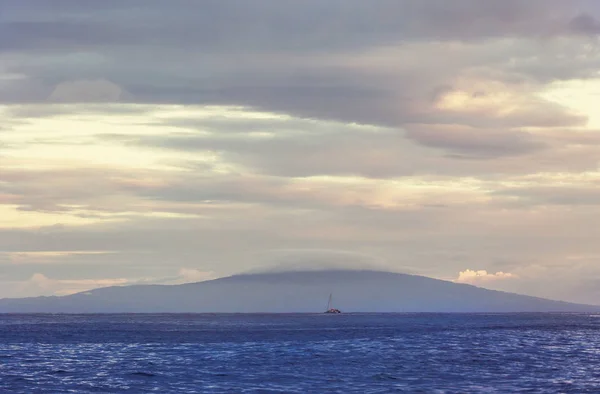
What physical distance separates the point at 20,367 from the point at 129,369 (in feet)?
39.4

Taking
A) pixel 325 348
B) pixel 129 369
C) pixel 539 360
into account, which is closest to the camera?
pixel 129 369

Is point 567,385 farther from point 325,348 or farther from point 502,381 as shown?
point 325,348

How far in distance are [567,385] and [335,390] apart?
19.4 m

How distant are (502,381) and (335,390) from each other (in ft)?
50.8

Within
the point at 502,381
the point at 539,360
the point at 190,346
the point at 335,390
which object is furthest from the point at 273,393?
the point at 190,346

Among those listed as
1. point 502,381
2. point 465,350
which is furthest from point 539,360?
point 502,381

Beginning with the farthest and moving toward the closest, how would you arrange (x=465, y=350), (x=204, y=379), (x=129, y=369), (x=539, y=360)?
(x=465, y=350) < (x=539, y=360) < (x=129, y=369) < (x=204, y=379)

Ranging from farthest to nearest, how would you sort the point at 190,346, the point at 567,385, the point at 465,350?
the point at 190,346, the point at 465,350, the point at 567,385

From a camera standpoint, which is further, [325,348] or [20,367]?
[325,348]

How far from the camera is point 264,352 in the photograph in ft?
367

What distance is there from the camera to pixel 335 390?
70000 millimetres

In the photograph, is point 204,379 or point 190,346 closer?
point 204,379

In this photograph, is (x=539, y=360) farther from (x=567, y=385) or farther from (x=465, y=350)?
(x=567, y=385)

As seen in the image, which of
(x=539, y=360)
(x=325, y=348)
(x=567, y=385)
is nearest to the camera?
(x=567, y=385)
